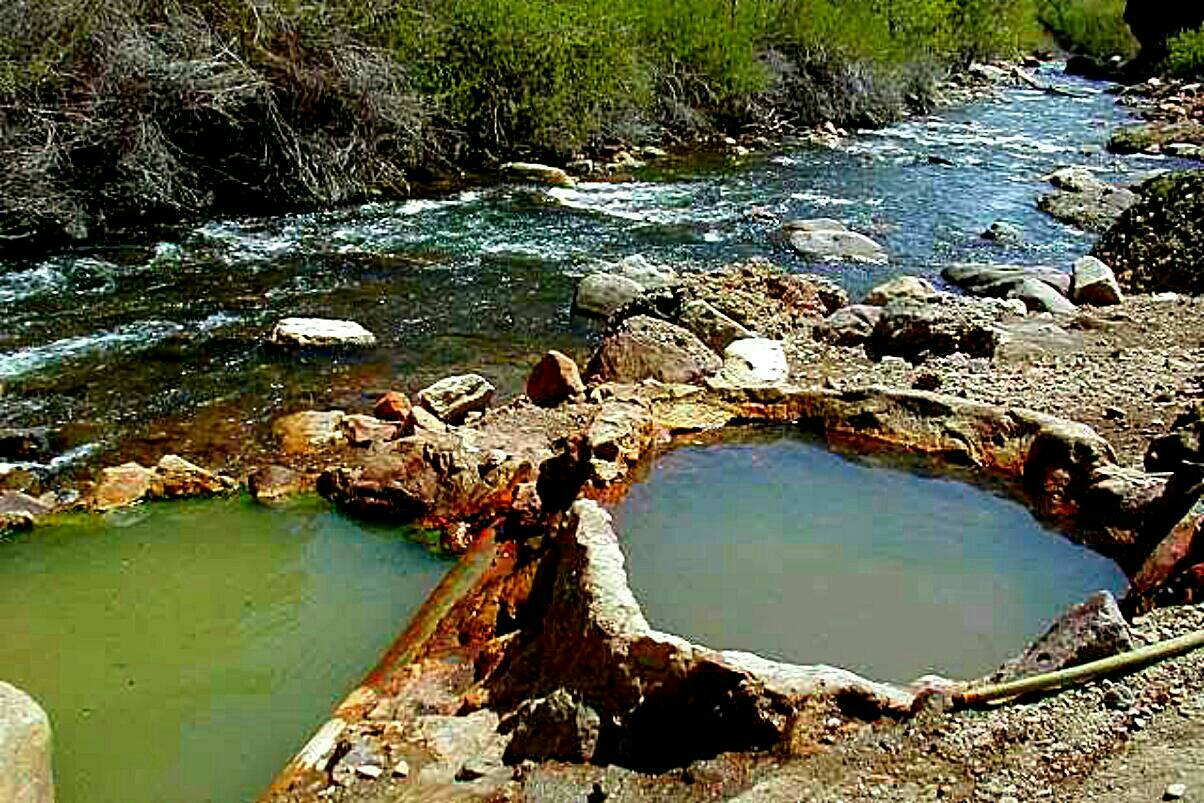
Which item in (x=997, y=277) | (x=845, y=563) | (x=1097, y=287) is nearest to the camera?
(x=845, y=563)

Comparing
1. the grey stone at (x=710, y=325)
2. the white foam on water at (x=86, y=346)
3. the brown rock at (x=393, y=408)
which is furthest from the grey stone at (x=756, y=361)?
the white foam on water at (x=86, y=346)

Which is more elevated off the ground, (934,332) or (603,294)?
(934,332)

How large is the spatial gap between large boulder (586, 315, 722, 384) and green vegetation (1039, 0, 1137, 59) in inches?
1975

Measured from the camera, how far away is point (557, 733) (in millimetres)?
4543

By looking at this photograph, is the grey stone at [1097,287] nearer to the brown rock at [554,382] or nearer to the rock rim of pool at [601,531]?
the rock rim of pool at [601,531]

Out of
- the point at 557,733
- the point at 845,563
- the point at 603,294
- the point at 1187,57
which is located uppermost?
the point at 845,563

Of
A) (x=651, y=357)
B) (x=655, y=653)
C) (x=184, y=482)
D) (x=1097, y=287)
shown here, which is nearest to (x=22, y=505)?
(x=184, y=482)

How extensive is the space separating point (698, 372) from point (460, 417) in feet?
6.21

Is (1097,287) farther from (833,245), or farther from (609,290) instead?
(609,290)

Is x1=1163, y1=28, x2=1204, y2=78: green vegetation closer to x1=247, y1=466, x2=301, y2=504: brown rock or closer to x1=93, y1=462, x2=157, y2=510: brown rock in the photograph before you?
x1=247, y1=466, x2=301, y2=504: brown rock

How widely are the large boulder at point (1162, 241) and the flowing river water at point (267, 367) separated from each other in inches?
67.4

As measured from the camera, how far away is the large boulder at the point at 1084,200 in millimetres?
17047

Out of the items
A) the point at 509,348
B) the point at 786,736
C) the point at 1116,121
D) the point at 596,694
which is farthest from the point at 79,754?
the point at 1116,121

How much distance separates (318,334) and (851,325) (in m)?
5.00
